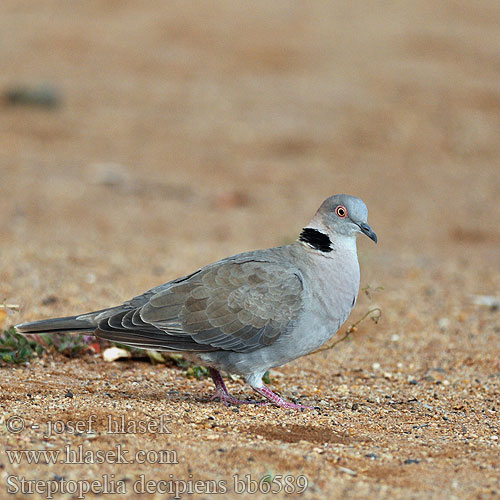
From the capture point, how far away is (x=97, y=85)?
55.0 feet

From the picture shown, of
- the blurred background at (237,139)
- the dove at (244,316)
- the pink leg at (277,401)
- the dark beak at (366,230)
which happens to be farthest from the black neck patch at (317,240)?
the blurred background at (237,139)

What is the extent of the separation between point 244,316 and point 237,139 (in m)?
10.1

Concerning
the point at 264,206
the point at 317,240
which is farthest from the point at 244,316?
the point at 264,206

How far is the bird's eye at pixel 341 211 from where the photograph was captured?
4.77 meters

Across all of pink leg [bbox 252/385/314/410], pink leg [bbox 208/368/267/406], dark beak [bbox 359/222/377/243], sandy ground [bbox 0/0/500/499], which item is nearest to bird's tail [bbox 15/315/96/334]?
sandy ground [bbox 0/0/500/499]

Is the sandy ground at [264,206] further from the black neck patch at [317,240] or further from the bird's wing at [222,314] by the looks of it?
the black neck patch at [317,240]

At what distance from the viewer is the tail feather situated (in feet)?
14.9

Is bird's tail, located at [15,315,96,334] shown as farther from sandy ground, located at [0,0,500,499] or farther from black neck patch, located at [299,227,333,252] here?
black neck patch, located at [299,227,333,252]

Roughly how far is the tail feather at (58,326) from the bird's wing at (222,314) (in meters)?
0.11

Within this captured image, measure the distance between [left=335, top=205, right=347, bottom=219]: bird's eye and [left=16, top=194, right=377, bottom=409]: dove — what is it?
0.24 metres

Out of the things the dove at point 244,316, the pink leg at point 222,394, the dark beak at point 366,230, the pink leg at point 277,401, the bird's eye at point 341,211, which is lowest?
the pink leg at point 222,394

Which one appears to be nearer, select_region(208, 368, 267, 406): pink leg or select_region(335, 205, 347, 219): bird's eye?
select_region(208, 368, 267, 406): pink leg

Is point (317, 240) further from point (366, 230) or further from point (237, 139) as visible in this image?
point (237, 139)

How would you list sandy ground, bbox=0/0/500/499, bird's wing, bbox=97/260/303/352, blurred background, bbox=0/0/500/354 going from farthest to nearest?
blurred background, bbox=0/0/500/354
bird's wing, bbox=97/260/303/352
sandy ground, bbox=0/0/500/499
